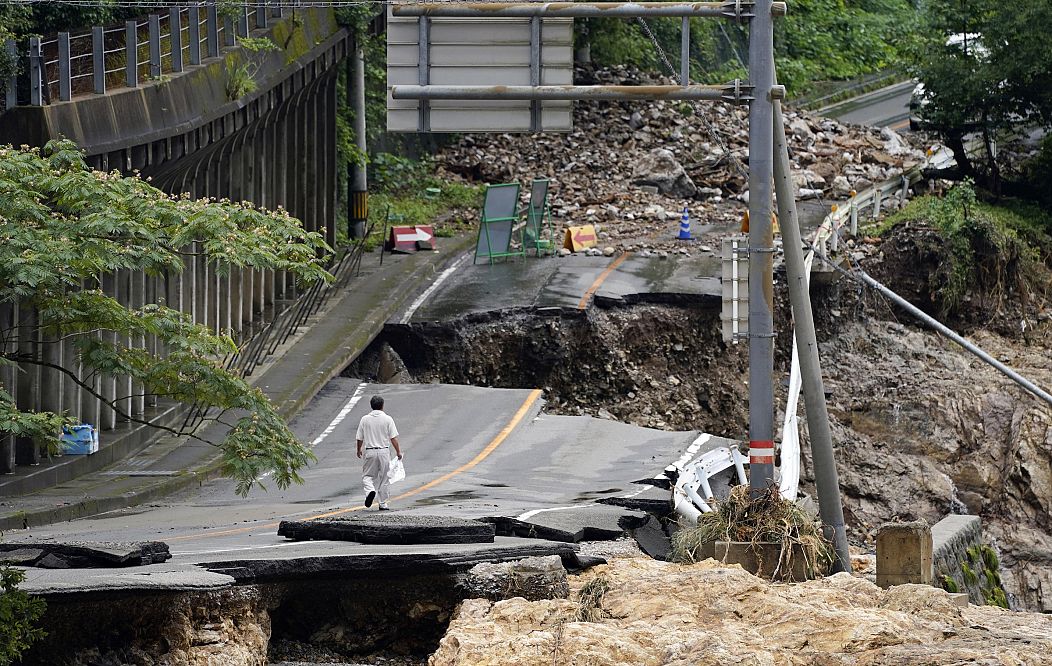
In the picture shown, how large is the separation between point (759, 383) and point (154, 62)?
39.3 feet

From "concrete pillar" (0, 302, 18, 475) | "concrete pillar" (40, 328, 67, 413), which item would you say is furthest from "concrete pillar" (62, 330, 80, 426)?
"concrete pillar" (0, 302, 18, 475)

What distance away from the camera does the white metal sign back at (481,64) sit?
15961 millimetres

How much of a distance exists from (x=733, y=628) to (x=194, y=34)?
18279 mm

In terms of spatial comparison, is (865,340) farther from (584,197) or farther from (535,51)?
(535,51)

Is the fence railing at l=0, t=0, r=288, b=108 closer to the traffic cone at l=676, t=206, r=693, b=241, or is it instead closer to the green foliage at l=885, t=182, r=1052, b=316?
the traffic cone at l=676, t=206, r=693, b=241

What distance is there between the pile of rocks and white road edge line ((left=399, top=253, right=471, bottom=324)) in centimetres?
359

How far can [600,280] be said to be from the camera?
30672 mm

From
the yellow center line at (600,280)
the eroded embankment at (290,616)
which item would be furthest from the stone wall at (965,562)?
the yellow center line at (600,280)

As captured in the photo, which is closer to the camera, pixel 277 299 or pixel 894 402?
pixel 894 402

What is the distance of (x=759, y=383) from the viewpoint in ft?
52.4

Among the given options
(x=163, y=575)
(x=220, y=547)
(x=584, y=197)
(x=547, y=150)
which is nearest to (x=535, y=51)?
(x=220, y=547)

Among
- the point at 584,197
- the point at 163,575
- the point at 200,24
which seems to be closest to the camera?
the point at 163,575

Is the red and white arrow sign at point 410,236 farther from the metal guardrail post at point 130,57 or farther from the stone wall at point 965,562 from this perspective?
the stone wall at point 965,562

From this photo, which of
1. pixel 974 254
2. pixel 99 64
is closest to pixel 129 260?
pixel 99 64
